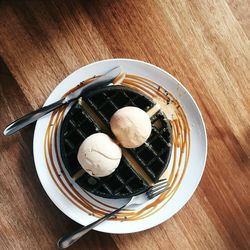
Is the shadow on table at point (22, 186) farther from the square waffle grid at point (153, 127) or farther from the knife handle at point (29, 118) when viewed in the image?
the square waffle grid at point (153, 127)

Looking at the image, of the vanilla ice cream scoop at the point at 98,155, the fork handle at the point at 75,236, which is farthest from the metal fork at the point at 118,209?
the vanilla ice cream scoop at the point at 98,155

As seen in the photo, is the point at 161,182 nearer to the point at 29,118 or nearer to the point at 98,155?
the point at 98,155

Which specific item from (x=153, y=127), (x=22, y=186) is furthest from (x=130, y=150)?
(x=22, y=186)

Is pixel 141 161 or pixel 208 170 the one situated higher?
pixel 141 161

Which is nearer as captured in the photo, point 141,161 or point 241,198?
point 141,161

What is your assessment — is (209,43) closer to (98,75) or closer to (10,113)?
(98,75)

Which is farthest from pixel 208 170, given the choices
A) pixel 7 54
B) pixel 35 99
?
pixel 7 54
